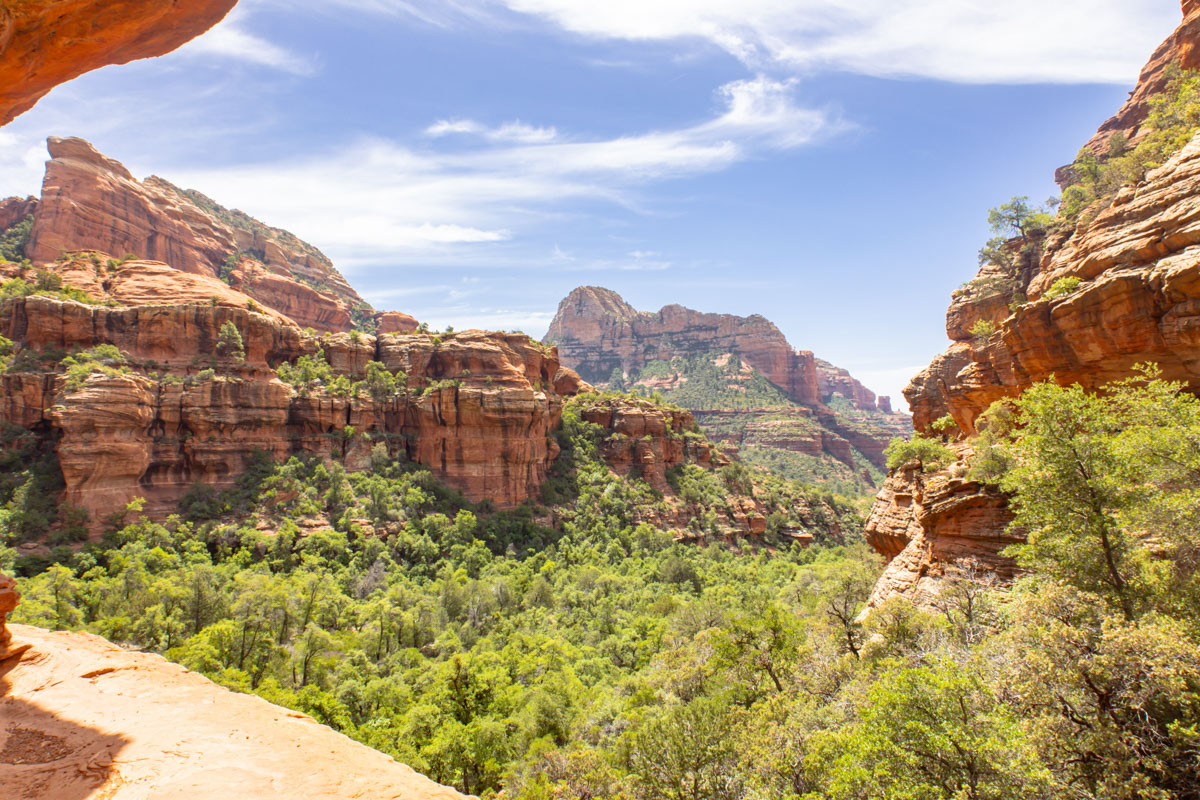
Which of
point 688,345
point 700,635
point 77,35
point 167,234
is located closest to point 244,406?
point 77,35

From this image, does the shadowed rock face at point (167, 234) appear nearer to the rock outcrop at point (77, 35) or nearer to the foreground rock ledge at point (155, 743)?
the rock outcrop at point (77, 35)

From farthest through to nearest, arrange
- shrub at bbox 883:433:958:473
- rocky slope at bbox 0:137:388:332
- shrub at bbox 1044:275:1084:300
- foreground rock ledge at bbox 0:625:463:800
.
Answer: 1. rocky slope at bbox 0:137:388:332
2. shrub at bbox 883:433:958:473
3. shrub at bbox 1044:275:1084:300
4. foreground rock ledge at bbox 0:625:463:800

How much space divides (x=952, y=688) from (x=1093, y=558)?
570 cm

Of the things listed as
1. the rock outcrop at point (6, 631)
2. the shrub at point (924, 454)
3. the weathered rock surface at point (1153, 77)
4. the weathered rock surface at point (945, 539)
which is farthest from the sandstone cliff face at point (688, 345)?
the rock outcrop at point (6, 631)

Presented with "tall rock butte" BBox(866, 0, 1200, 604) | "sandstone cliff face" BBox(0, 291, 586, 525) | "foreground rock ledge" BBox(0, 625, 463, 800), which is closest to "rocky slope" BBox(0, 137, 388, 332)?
"sandstone cliff face" BBox(0, 291, 586, 525)

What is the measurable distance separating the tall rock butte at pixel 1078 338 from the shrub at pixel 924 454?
2.46 ft

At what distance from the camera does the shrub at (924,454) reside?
24375mm

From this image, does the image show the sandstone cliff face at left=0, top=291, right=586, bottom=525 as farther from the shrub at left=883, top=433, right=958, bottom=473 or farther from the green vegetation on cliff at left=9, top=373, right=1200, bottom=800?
the shrub at left=883, top=433, right=958, bottom=473

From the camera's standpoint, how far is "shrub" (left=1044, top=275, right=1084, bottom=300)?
17453mm

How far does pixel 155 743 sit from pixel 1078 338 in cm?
2643

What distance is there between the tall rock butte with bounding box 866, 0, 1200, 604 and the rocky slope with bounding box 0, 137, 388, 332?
80.3 m

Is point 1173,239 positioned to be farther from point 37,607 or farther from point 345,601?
point 37,607

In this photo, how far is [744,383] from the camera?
149000mm

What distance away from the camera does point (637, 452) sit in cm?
6525
